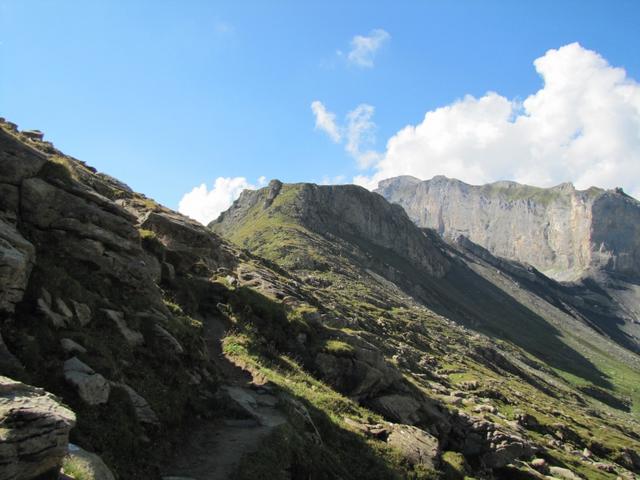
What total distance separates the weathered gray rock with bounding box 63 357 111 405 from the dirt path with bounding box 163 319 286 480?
8.91 ft

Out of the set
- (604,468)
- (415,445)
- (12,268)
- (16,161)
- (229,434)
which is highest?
(16,161)

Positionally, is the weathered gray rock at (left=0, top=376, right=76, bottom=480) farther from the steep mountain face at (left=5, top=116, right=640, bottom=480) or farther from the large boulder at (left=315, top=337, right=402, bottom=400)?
the large boulder at (left=315, top=337, right=402, bottom=400)

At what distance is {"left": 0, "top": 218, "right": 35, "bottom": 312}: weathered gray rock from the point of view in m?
13.1

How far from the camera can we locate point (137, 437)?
12914 millimetres

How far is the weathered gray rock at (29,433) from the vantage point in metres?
8.64

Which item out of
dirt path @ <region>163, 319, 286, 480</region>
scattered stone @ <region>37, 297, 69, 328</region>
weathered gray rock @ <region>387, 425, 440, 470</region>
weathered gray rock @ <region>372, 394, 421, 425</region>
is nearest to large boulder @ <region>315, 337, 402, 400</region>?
weathered gray rock @ <region>372, 394, 421, 425</region>

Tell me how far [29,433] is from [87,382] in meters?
3.78

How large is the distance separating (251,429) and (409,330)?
329 feet

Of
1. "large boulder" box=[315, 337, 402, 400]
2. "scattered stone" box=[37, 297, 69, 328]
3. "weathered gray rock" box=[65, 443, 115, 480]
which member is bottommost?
"weathered gray rock" box=[65, 443, 115, 480]

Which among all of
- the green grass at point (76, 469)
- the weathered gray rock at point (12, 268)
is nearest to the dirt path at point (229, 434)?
the green grass at point (76, 469)

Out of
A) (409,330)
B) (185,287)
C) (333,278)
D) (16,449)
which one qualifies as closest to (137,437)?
(16,449)

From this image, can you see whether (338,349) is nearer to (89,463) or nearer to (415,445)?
(415,445)

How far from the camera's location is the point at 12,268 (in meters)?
13.5

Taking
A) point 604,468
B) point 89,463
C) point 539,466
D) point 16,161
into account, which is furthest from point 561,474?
point 16,161
